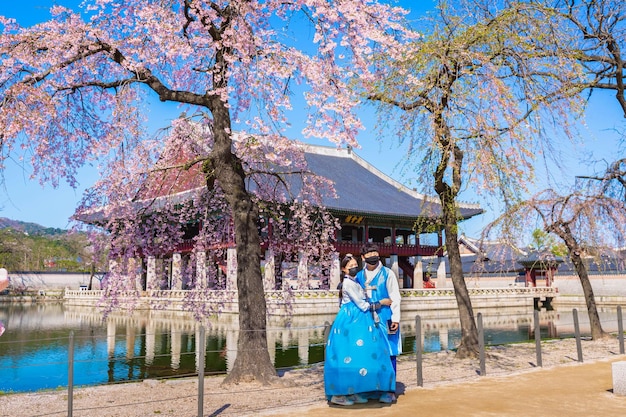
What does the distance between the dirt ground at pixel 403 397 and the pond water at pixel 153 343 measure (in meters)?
0.59

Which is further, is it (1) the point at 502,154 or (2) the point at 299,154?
(2) the point at 299,154

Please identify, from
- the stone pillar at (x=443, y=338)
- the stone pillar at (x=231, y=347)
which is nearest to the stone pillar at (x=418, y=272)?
the stone pillar at (x=443, y=338)

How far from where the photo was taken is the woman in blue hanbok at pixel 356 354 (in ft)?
18.9

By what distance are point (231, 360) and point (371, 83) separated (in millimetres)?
8520

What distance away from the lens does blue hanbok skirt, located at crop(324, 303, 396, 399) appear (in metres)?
5.75

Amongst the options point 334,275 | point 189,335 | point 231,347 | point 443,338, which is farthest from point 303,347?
point 334,275

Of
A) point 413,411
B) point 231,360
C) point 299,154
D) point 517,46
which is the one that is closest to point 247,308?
point 413,411

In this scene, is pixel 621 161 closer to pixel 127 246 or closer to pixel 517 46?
pixel 517 46

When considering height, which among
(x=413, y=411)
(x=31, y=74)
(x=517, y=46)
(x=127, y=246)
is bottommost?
(x=413, y=411)

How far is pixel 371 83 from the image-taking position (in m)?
9.64

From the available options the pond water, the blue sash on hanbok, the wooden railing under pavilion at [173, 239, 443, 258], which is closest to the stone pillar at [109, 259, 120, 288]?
the pond water

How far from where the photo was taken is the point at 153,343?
18641 mm

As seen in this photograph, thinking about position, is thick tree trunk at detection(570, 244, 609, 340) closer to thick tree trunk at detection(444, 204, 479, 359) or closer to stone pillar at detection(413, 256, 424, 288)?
thick tree trunk at detection(444, 204, 479, 359)

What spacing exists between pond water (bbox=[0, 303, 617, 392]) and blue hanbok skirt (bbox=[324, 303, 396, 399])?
55.2 inches
